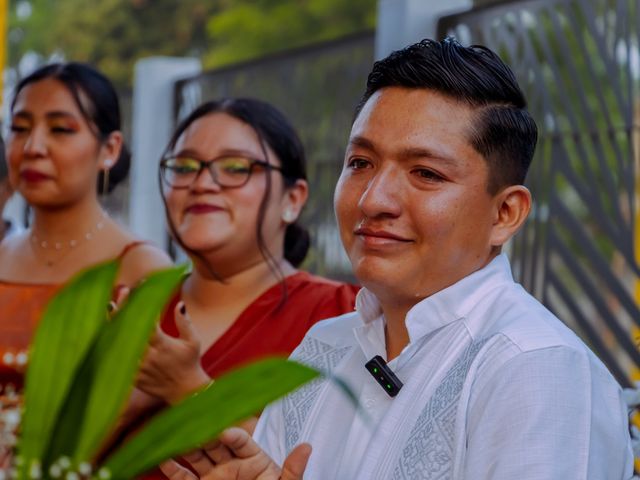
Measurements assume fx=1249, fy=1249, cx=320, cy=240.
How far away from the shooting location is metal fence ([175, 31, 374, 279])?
609 centimetres

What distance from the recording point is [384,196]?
188cm

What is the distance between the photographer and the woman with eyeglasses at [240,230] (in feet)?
10.4

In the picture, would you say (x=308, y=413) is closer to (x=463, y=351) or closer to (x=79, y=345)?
(x=463, y=351)

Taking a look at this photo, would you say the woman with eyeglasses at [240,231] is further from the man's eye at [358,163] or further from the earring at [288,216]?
the man's eye at [358,163]

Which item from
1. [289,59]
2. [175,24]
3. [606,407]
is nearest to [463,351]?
[606,407]

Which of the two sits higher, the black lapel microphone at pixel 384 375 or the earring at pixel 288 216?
the earring at pixel 288 216

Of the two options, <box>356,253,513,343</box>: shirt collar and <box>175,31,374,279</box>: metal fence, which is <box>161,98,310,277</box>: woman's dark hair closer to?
<box>356,253,513,343</box>: shirt collar

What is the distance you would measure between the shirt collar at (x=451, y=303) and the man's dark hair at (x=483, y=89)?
5.4 inches

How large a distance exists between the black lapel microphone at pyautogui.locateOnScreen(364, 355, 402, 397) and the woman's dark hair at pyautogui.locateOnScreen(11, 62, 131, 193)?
206 centimetres

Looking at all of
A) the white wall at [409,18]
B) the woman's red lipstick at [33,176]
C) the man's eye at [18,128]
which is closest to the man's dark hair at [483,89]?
the woman's red lipstick at [33,176]

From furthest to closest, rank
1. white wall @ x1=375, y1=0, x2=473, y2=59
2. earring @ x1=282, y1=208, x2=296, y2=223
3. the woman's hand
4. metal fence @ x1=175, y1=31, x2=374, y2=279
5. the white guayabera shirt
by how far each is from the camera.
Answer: metal fence @ x1=175, y1=31, x2=374, y2=279, white wall @ x1=375, y1=0, x2=473, y2=59, earring @ x1=282, y1=208, x2=296, y2=223, the woman's hand, the white guayabera shirt

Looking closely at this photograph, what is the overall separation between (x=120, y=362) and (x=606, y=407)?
846mm

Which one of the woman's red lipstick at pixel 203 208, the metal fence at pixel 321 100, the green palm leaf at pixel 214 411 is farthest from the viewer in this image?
the metal fence at pixel 321 100

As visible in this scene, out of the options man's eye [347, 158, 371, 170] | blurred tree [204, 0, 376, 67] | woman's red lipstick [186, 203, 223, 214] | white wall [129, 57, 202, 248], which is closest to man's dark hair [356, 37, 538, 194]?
man's eye [347, 158, 371, 170]
